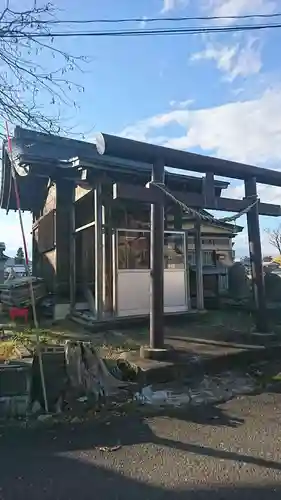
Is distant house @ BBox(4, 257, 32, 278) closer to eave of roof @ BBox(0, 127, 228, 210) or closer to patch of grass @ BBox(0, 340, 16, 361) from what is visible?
eave of roof @ BBox(0, 127, 228, 210)

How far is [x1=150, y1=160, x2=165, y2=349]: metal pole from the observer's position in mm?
5574

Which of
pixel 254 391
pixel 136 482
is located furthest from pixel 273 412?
pixel 136 482

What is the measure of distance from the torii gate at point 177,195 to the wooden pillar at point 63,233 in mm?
4476

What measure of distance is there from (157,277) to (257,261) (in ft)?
7.01

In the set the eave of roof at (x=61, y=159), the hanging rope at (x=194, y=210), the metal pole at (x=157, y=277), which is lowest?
the metal pole at (x=157, y=277)

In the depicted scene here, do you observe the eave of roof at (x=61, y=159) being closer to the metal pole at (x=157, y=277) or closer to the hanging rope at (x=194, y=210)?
the hanging rope at (x=194, y=210)

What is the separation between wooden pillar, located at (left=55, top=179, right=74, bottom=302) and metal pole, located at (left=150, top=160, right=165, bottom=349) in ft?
15.1

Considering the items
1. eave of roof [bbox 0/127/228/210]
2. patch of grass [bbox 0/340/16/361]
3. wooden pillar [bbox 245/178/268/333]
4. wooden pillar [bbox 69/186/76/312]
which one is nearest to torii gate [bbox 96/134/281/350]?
wooden pillar [bbox 245/178/268/333]

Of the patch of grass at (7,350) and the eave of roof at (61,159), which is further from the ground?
the eave of roof at (61,159)

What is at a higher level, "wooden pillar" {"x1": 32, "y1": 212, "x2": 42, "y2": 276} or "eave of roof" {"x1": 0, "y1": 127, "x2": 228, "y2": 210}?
"eave of roof" {"x1": 0, "y1": 127, "x2": 228, "y2": 210}

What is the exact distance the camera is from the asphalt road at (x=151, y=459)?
8.93 feet

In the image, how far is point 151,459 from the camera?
10.4 ft

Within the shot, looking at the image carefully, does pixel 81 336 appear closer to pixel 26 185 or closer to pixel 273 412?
pixel 273 412

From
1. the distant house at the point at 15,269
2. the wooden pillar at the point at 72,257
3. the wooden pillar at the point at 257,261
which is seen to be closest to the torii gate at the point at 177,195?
the wooden pillar at the point at 257,261
